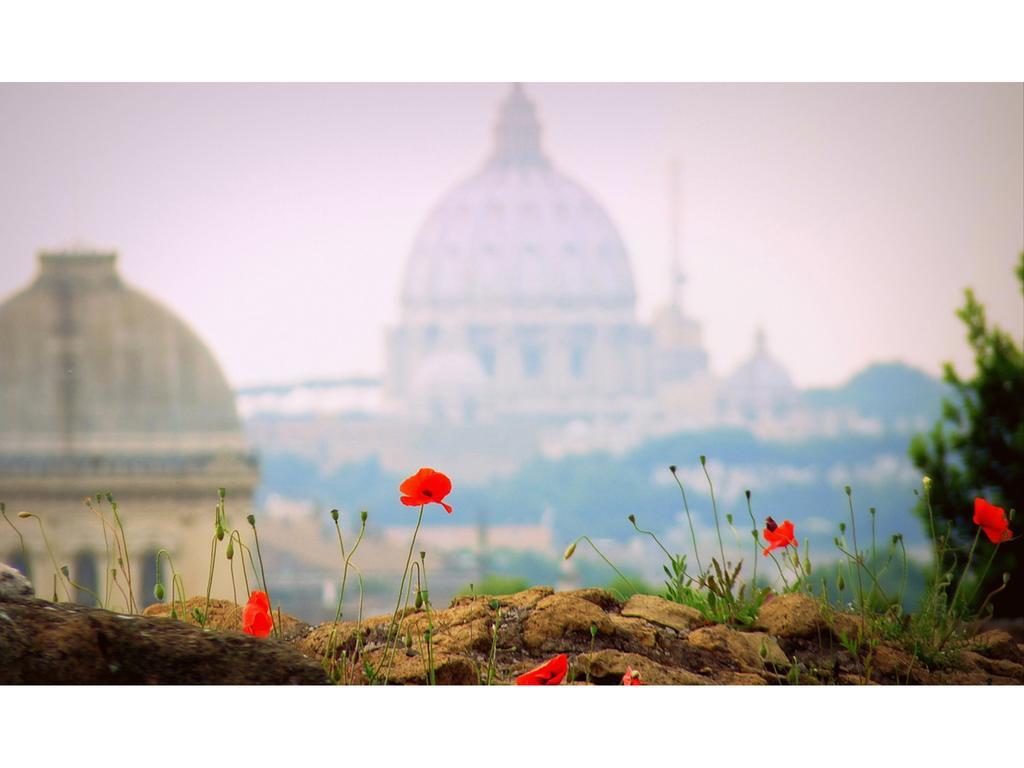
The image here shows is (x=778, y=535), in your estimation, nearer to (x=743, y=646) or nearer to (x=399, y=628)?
(x=743, y=646)

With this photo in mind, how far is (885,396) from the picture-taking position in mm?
66188

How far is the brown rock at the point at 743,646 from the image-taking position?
3.38 m

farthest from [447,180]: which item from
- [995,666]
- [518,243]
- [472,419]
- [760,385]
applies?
[995,666]

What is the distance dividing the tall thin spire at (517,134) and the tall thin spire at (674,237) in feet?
40.4

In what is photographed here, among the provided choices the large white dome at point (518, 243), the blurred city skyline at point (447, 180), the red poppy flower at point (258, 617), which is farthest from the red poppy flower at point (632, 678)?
the large white dome at point (518, 243)

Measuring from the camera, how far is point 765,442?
6800 centimetres

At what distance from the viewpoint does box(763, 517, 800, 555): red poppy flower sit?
3641 millimetres

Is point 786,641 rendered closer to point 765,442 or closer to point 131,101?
point 131,101

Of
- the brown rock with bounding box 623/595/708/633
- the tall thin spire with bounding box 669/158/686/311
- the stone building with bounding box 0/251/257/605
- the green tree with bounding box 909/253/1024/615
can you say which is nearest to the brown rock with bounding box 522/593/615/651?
the brown rock with bounding box 623/595/708/633

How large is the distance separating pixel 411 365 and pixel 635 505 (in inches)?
622

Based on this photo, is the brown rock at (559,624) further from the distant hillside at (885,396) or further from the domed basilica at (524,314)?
the domed basilica at (524,314)

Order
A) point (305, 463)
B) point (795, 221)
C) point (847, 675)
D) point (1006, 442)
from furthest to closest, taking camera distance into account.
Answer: point (305, 463), point (795, 221), point (1006, 442), point (847, 675)

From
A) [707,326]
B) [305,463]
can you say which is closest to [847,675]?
[305,463]

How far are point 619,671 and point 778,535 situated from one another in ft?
2.52
